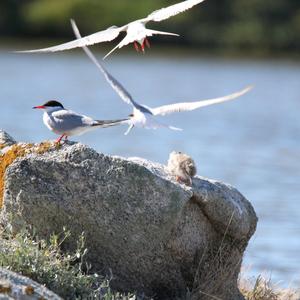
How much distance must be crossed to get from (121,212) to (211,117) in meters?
24.9

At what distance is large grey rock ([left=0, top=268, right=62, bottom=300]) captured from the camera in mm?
6312

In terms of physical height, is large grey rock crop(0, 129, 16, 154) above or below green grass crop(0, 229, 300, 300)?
above

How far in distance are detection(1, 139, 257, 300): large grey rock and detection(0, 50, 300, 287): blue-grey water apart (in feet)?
8.57

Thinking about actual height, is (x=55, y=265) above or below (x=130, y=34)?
below

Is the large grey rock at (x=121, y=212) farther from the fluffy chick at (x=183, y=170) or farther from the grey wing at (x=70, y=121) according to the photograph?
the grey wing at (x=70, y=121)

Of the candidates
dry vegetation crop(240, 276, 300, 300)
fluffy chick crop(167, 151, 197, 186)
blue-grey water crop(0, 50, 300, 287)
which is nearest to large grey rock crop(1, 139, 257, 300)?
fluffy chick crop(167, 151, 197, 186)

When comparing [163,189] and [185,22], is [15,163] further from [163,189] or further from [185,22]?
[185,22]

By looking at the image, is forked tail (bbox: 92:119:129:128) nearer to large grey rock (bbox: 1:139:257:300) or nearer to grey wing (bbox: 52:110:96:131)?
grey wing (bbox: 52:110:96:131)

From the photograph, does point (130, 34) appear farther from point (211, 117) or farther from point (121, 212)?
point (211, 117)

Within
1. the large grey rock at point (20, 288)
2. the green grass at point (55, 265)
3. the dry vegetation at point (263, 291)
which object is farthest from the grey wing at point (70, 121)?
the dry vegetation at point (263, 291)

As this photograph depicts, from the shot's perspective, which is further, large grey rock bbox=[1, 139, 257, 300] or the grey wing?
the grey wing

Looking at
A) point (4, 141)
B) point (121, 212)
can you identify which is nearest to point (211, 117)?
point (4, 141)

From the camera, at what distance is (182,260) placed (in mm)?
8164

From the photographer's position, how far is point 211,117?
32.4m
